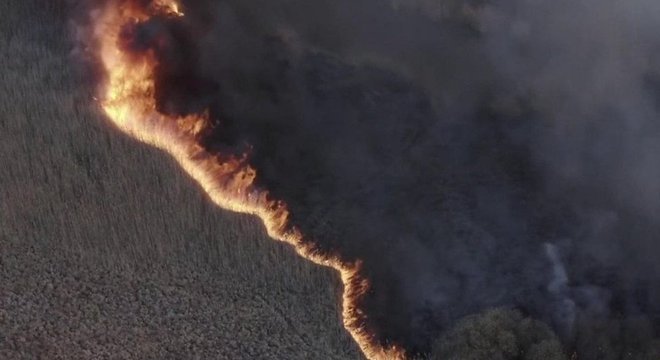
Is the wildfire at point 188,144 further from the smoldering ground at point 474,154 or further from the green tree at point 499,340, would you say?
the green tree at point 499,340

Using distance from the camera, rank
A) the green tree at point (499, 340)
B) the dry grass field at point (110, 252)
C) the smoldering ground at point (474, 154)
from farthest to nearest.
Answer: the smoldering ground at point (474, 154)
the green tree at point (499, 340)
the dry grass field at point (110, 252)

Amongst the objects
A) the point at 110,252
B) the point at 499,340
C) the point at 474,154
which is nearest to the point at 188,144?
the point at 110,252

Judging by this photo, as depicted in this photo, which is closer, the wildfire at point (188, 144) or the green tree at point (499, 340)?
the wildfire at point (188, 144)

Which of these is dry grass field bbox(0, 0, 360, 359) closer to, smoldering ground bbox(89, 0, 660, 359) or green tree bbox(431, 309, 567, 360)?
smoldering ground bbox(89, 0, 660, 359)

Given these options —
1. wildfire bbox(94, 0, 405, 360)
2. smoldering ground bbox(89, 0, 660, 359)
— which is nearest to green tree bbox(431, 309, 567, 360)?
smoldering ground bbox(89, 0, 660, 359)

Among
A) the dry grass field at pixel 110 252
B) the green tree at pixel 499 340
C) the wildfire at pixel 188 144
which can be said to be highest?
the green tree at pixel 499 340

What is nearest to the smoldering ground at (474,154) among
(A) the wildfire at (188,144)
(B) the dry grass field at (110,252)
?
(A) the wildfire at (188,144)

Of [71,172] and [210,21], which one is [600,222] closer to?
[210,21]
